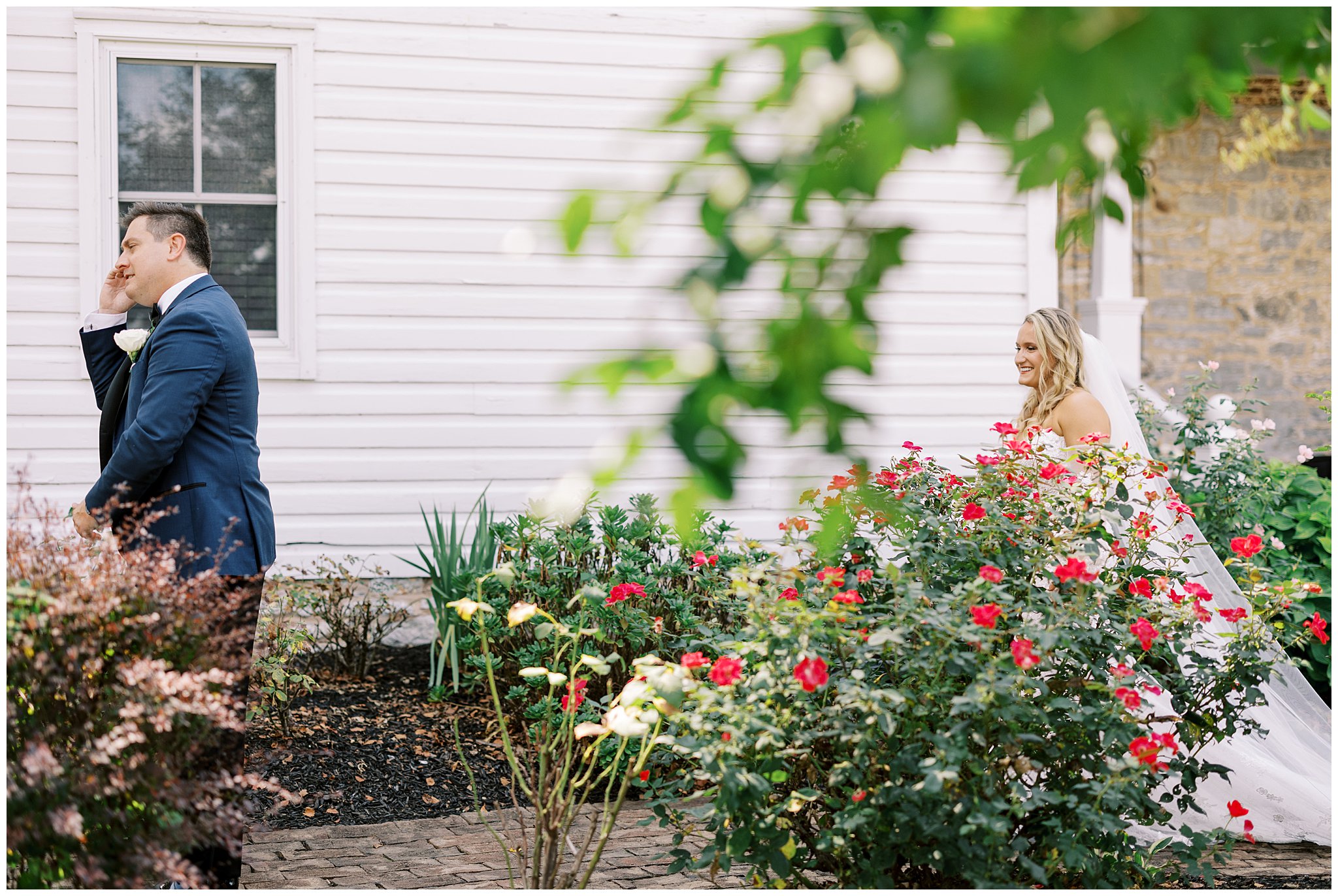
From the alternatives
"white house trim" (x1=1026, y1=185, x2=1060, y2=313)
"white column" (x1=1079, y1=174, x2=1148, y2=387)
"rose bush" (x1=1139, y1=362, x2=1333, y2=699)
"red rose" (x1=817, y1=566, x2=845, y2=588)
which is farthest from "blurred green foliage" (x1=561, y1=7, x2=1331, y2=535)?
"white column" (x1=1079, y1=174, x2=1148, y2=387)

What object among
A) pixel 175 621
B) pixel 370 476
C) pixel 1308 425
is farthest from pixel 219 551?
pixel 1308 425

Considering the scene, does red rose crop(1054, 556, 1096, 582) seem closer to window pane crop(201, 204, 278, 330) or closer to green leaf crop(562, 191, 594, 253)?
green leaf crop(562, 191, 594, 253)

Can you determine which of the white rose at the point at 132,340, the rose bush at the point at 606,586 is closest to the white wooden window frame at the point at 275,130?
the rose bush at the point at 606,586

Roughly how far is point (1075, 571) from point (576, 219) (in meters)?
1.90

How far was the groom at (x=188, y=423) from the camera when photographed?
9.72 ft

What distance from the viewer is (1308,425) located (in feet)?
28.7

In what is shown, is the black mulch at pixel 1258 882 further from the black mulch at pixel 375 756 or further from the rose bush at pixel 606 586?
the black mulch at pixel 375 756

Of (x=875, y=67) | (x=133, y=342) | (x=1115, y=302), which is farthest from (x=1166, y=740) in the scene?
(x=1115, y=302)

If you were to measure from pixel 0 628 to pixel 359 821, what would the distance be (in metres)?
2.02

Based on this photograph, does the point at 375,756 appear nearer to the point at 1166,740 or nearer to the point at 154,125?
the point at 1166,740

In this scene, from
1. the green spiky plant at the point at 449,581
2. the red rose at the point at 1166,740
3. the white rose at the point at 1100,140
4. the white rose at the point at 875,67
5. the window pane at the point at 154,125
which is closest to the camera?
the white rose at the point at 875,67

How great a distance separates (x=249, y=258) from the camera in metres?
5.64

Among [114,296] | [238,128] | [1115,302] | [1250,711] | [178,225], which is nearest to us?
[178,225]

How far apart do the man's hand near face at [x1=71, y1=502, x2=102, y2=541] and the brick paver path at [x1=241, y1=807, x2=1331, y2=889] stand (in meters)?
1.24
